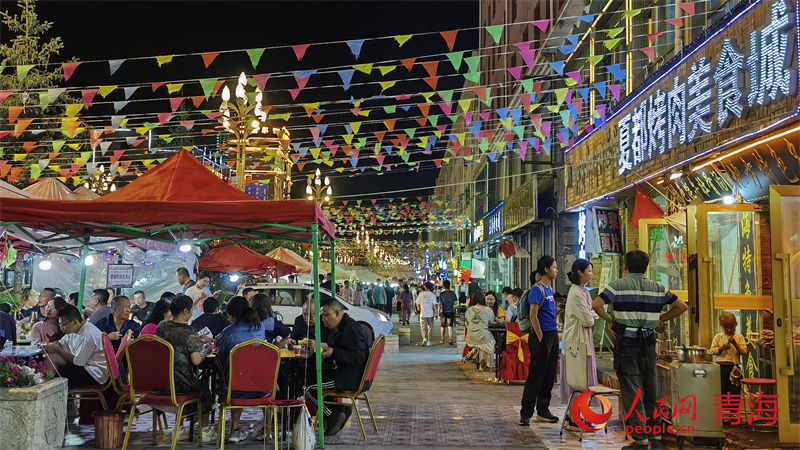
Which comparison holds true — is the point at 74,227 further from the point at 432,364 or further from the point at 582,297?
the point at 432,364

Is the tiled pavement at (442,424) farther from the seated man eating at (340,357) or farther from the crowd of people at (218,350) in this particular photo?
the crowd of people at (218,350)

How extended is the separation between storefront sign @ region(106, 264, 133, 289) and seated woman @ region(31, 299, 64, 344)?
3.14 meters

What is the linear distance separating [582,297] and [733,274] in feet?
9.52

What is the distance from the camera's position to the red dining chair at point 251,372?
7086 millimetres

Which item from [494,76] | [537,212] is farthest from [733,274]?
[494,76]

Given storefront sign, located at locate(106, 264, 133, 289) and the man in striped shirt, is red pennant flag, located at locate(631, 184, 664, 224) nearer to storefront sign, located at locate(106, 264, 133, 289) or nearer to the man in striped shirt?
the man in striped shirt

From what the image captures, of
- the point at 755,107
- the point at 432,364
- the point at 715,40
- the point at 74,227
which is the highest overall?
the point at 715,40

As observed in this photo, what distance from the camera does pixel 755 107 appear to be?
8125 millimetres

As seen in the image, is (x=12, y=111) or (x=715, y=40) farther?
(x=12, y=111)

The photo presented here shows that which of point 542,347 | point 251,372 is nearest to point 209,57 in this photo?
point 251,372

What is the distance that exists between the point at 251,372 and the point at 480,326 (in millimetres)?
8158

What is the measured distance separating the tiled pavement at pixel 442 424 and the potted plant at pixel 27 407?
89 cm

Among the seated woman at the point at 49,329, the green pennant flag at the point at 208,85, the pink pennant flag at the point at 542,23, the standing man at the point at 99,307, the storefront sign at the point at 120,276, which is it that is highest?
the pink pennant flag at the point at 542,23

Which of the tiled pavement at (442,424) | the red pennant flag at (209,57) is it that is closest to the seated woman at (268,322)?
the tiled pavement at (442,424)
